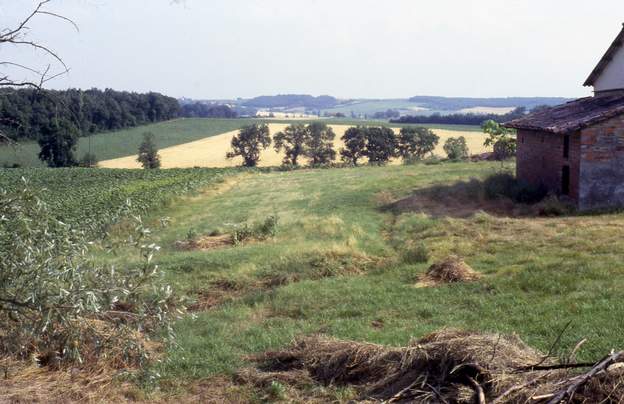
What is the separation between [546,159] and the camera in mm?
21734

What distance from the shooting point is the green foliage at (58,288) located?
600 centimetres

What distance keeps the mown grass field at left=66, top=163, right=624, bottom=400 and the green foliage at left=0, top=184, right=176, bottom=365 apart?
120 centimetres

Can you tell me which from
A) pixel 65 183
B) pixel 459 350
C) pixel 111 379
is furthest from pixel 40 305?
pixel 65 183

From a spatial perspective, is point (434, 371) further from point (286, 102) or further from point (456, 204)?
point (286, 102)

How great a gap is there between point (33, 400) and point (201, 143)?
7636 cm

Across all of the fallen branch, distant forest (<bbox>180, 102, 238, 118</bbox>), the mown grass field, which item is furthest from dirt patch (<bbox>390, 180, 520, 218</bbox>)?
distant forest (<bbox>180, 102, 238, 118</bbox>)

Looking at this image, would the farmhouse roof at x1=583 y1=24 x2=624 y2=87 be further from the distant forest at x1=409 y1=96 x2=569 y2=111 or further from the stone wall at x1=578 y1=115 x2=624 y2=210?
the distant forest at x1=409 y1=96 x2=569 y2=111

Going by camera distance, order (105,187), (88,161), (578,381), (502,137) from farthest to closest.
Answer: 1. (88,161)
2. (502,137)
3. (105,187)
4. (578,381)

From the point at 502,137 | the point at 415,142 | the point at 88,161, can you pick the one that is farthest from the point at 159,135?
the point at 502,137

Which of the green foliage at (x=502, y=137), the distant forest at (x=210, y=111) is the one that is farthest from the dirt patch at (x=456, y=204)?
the distant forest at (x=210, y=111)

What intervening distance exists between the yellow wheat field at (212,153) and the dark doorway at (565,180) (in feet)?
143

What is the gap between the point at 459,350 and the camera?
19.5ft

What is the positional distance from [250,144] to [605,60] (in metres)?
55.6

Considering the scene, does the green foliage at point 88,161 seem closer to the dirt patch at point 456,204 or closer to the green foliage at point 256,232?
the dirt patch at point 456,204
